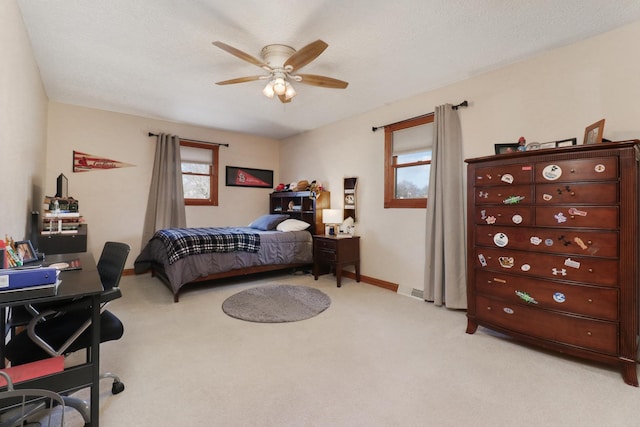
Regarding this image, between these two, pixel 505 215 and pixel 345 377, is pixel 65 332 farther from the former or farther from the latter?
pixel 505 215

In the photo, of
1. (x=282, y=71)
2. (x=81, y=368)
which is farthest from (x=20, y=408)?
(x=282, y=71)

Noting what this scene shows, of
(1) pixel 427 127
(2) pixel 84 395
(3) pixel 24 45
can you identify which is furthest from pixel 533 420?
(3) pixel 24 45

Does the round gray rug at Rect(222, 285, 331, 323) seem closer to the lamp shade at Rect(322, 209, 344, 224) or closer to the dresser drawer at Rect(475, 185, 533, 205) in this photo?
the lamp shade at Rect(322, 209, 344, 224)

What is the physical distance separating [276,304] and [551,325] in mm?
2429

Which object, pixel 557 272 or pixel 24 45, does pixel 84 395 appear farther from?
pixel 557 272

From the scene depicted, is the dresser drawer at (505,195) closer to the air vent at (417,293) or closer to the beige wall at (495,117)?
the beige wall at (495,117)

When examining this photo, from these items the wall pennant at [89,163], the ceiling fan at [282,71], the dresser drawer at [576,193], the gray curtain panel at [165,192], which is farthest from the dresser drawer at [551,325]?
the wall pennant at [89,163]

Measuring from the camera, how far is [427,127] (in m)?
3.59

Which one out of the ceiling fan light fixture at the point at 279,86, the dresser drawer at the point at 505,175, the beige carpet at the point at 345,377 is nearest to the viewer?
the beige carpet at the point at 345,377

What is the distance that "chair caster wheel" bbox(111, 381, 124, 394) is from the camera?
1.68 metres

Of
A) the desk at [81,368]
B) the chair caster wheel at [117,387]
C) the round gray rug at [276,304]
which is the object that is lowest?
the chair caster wheel at [117,387]

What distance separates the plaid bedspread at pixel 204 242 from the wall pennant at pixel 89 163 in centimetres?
148

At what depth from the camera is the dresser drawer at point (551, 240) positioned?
1.93 metres

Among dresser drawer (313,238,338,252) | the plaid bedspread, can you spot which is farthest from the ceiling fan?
dresser drawer (313,238,338,252)
